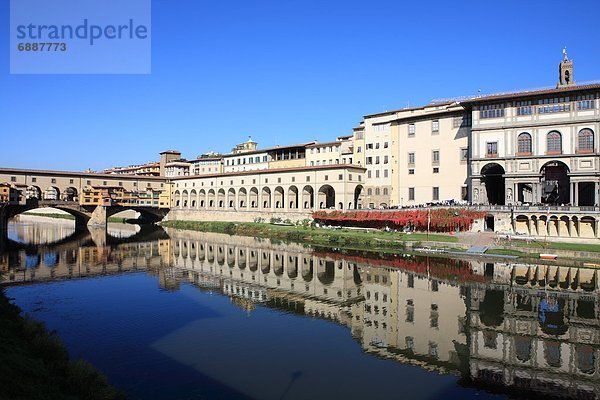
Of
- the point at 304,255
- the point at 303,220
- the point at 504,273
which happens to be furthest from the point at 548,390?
the point at 303,220

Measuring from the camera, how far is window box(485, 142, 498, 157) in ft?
153

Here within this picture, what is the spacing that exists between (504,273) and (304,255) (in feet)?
56.0

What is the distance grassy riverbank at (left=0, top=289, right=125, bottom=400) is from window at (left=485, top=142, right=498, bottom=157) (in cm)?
4423

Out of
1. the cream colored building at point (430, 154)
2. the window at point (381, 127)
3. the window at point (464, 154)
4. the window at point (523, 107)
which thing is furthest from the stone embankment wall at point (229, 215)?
the window at point (523, 107)

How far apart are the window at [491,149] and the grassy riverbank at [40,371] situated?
44.2 metres

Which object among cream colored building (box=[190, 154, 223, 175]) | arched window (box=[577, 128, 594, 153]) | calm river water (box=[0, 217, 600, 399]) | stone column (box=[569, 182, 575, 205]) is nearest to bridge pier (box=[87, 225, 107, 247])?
calm river water (box=[0, 217, 600, 399])

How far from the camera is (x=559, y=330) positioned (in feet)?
61.9

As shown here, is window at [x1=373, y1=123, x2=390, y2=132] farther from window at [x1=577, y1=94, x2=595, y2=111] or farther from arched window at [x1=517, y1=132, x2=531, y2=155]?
window at [x1=577, y1=94, x2=595, y2=111]

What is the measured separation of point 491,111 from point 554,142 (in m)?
6.83

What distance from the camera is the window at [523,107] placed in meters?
44.8

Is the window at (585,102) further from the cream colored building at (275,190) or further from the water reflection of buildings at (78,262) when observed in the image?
the water reflection of buildings at (78,262)

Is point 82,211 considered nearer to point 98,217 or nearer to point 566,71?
point 98,217

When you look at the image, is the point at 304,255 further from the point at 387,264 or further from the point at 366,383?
the point at 366,383

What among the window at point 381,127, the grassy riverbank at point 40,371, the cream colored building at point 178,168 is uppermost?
the window at point 381,127
